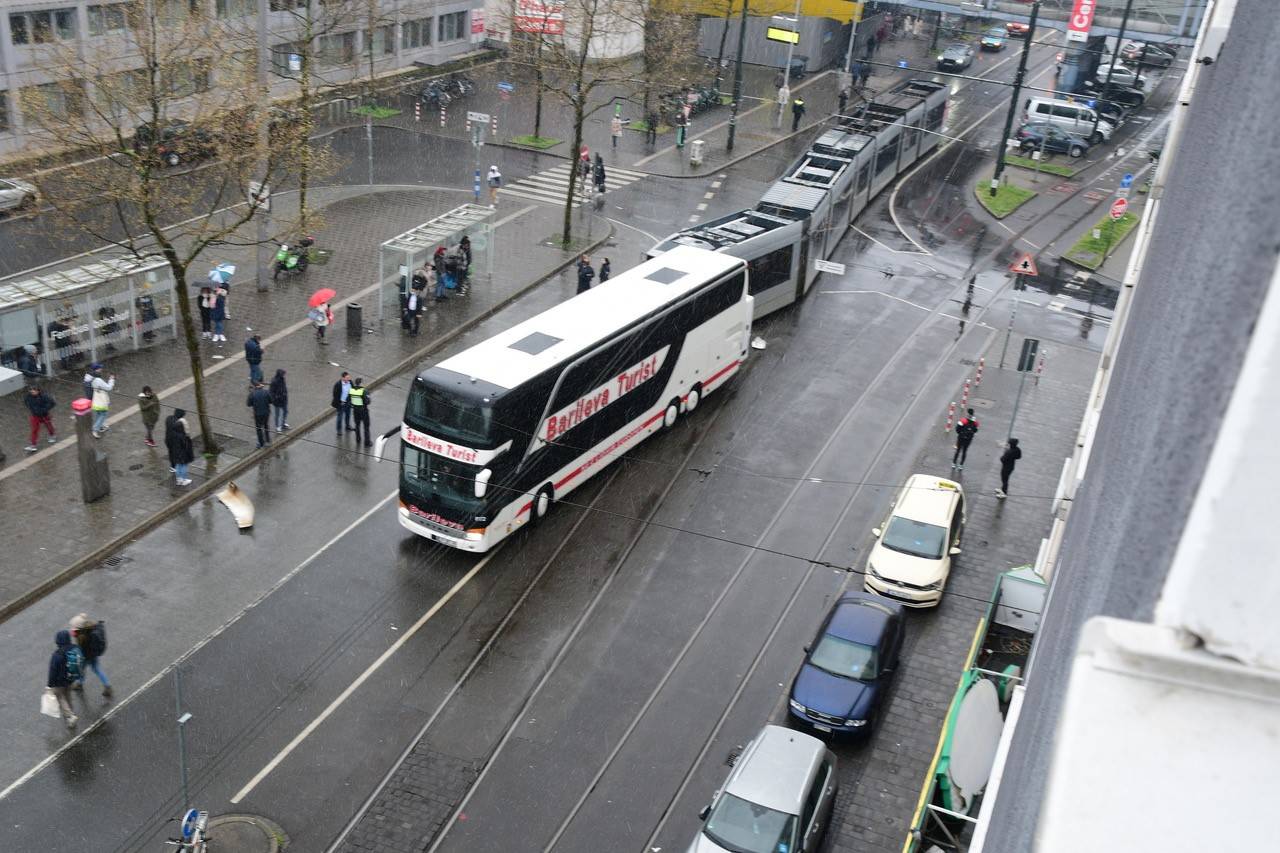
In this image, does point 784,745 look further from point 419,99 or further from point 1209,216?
point 419,99

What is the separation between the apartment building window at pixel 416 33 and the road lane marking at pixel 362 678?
4183 cm

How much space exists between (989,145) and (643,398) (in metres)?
35.8

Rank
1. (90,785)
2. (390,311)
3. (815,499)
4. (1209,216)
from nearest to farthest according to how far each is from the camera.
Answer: (1209,216)
(90,785)
(815,499)
(390,311)

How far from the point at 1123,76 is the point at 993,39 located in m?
10.7

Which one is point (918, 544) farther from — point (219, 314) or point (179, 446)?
point (219, 314)

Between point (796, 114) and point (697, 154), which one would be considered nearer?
point (697, 154)

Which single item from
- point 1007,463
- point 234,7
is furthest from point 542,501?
point 234,7

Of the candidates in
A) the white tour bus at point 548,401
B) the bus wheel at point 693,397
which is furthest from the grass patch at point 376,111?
the bus wheel at point 693,397

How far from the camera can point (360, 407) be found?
2645 centimetres

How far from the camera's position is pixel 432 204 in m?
42.1

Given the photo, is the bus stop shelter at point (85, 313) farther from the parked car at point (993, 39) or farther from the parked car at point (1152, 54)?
the parked car at point (1152, 54)

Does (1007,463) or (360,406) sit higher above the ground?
(1007,463)

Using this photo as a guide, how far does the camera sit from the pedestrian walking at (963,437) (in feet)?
87.7

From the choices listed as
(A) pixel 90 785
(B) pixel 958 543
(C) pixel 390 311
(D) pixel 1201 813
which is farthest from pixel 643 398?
(D) pixel 1201 813
